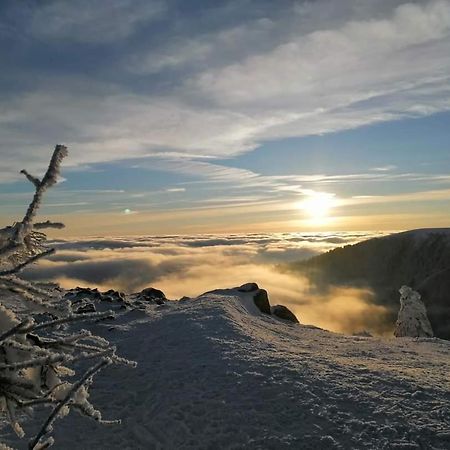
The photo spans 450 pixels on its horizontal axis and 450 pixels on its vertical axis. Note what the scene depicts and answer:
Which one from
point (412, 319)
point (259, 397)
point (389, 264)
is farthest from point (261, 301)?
point (389, 264)

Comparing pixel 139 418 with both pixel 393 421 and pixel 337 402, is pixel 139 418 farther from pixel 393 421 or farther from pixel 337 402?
pixel 393 421

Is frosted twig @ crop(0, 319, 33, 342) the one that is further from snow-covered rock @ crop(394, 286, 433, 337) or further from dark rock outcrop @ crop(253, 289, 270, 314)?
snow-covered rock @ crop(394, 286, 433, 337)

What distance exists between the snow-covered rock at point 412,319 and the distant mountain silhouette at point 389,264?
39920 mm

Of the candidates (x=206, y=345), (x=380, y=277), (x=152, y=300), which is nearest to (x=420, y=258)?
(x=380, y=277)

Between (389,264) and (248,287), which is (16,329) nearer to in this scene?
(248,287)

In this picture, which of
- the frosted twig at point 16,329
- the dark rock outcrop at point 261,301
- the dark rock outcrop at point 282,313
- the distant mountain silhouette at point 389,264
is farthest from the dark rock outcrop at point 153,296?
the distant mountain silhouette at point 389,264

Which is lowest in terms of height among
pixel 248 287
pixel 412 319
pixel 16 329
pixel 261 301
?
pixel 412 319

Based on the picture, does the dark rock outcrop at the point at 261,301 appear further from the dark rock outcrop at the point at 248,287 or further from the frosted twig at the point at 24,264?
the frosted twig at the point at 24,264

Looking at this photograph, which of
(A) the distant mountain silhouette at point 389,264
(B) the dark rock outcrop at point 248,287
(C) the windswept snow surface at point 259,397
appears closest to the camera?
(C) the windswept snow surface at point 259,397

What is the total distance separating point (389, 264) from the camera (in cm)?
12319

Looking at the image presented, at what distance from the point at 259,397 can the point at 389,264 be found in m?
119

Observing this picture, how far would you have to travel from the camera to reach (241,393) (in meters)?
11.7

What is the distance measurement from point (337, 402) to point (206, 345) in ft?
17.1

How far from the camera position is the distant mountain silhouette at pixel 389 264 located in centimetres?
10512
